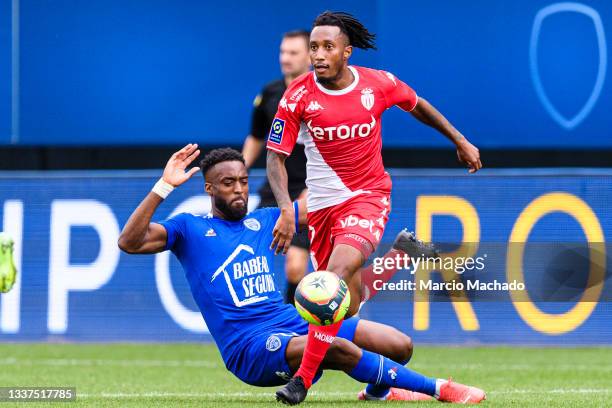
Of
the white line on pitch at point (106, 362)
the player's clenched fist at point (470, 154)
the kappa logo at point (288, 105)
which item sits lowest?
the white line on pitch at point (106, 362)

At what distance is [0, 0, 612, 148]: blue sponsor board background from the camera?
12.9 metres

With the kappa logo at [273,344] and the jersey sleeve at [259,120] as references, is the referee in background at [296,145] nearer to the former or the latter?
the jersey sleeve at [259,120]

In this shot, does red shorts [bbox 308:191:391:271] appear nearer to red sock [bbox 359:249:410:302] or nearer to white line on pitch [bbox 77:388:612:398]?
red sock [bbox 359:249:410:302]

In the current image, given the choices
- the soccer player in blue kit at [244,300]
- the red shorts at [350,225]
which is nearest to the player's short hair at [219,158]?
the soccer player in blue kit at [244,300]

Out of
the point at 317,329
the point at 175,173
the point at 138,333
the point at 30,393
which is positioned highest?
the point at 175,173

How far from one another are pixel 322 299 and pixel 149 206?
1.05 metres

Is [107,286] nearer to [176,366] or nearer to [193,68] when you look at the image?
[176,366]

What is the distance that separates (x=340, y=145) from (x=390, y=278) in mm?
1539

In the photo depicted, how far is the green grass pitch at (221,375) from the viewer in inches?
287

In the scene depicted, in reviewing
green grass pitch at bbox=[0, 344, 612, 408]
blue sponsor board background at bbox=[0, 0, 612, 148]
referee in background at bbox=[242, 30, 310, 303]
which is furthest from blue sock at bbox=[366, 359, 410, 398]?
blue sponsor board background at bbox=[0, 0, 612, 148]

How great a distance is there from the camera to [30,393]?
7.62 m

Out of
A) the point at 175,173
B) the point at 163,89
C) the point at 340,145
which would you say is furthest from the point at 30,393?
the point at 163,89

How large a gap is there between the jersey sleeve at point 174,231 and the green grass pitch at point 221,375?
2.85ft

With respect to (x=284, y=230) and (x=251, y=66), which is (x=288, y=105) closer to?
(x=284, y=230)
